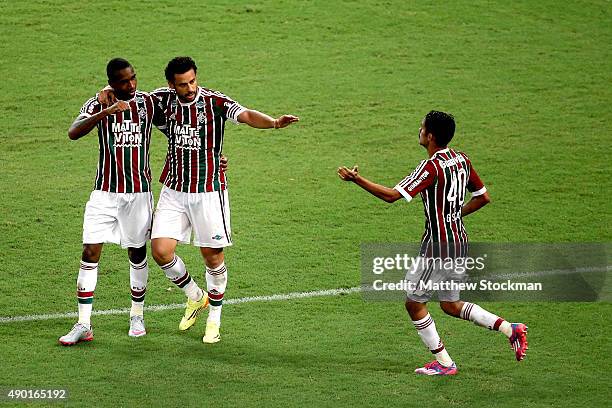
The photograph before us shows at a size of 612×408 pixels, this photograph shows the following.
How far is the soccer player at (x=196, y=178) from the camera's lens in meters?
8.52

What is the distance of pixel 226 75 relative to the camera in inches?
565

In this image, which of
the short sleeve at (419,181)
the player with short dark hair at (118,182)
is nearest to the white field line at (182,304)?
the player with short dark hair at (118,182)

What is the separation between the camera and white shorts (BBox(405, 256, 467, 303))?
26.1 feet

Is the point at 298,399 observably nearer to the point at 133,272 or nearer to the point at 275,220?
the point at 133,272

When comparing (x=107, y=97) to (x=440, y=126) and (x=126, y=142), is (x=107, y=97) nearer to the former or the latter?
(x=126, y=142)

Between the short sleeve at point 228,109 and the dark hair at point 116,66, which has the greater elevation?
the dark hair at point 116,66

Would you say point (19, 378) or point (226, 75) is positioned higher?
point (226, 75)

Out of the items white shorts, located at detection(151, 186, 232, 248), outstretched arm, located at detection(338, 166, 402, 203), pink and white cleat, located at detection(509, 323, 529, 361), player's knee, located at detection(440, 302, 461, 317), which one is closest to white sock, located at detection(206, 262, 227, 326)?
Answer: white shorts, located at detection(151, 186, 232, 248)

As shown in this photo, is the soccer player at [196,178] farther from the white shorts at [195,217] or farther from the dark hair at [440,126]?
the dark hair at [440,126]

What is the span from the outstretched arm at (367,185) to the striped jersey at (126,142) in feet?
5.69

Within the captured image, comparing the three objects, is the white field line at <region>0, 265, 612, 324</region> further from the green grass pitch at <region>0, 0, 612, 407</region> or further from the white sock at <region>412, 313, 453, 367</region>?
the white sock at <region>412, 313, 453, 367</region>

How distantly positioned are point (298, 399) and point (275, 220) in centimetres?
361

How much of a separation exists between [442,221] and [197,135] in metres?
1.89

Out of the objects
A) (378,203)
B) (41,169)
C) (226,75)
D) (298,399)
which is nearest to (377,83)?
(226,75)
